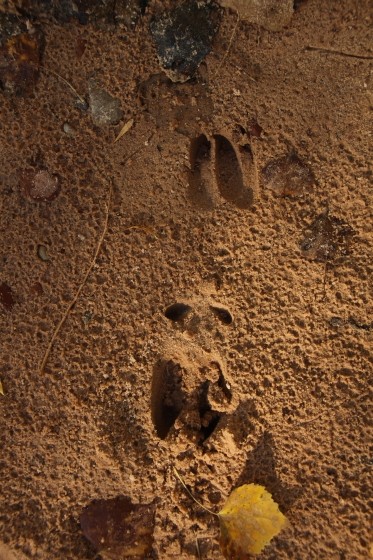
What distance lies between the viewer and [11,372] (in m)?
1.59

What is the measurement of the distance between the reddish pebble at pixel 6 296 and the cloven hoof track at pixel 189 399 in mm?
527

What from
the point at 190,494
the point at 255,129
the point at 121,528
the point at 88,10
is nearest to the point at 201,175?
the point at 255,129

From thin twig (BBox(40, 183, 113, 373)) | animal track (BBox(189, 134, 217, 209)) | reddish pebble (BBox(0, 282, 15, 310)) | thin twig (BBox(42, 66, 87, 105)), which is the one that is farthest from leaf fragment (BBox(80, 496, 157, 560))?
thin twig (BBox(42, 66, 87, 105))

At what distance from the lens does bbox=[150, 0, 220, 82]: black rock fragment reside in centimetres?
153

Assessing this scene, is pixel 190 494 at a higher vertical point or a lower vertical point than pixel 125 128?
lower

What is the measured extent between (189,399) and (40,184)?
2.81ft

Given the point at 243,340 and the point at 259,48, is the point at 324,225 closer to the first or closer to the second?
the point at 243,340

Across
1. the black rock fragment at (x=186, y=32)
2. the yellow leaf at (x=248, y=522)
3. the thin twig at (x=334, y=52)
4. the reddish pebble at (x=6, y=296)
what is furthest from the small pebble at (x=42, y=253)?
the thin twig at (x=334, y=52)

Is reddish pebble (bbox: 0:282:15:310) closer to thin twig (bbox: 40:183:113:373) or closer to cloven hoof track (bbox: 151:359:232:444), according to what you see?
thin twig (bbox: 40:183:113:373)

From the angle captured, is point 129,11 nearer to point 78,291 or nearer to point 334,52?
point 334,52

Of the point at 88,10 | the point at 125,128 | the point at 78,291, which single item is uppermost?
the point at 88,10

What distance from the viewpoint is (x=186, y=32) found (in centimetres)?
153

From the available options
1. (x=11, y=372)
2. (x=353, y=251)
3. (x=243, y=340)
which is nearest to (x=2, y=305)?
(x=11, y=372)

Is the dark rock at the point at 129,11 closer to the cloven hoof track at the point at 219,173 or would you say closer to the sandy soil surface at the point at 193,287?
the sandy soil surface at the point at 193,287
